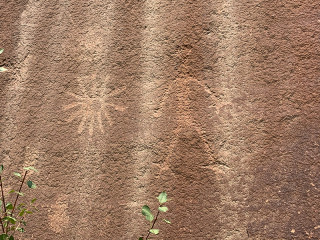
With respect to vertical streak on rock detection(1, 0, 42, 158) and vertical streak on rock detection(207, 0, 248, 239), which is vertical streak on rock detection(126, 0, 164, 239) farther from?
vertical streak on rock detection(1, 0, 42, 158)

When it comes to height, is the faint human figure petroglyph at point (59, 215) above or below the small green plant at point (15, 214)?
below

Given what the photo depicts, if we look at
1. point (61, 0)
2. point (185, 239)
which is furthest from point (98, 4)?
point (185, 239)

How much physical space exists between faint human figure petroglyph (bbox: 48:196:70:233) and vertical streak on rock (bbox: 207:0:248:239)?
66cm

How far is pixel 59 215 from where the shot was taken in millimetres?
1659

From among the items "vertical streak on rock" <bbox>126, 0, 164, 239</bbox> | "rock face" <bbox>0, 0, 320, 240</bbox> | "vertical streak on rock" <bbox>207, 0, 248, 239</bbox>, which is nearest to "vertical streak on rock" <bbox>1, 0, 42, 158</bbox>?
"rock face" <bbox>0, 0, 320, 240</bbox>

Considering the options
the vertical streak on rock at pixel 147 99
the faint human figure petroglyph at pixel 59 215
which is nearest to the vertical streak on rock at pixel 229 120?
the vertical streak on rock at pixel 147 99

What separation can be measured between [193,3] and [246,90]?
498 millimetres

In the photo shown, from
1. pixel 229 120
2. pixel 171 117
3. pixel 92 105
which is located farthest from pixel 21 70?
pixel 229 120

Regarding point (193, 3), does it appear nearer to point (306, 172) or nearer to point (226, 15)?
point (226, 15)

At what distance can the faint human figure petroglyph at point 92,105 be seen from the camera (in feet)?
5.73

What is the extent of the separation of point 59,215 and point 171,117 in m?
0.64

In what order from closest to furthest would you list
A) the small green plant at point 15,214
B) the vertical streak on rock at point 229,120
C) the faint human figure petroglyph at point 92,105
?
the small green plant at point 15,214, the vertical streak on rock at point 229,120, the faint human figure petroglyph at point 92,105

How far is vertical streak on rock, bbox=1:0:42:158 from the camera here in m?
1.80

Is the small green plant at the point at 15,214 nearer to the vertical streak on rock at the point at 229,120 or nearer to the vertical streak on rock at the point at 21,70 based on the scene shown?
the vertical streak on rock at the point at 21,70
